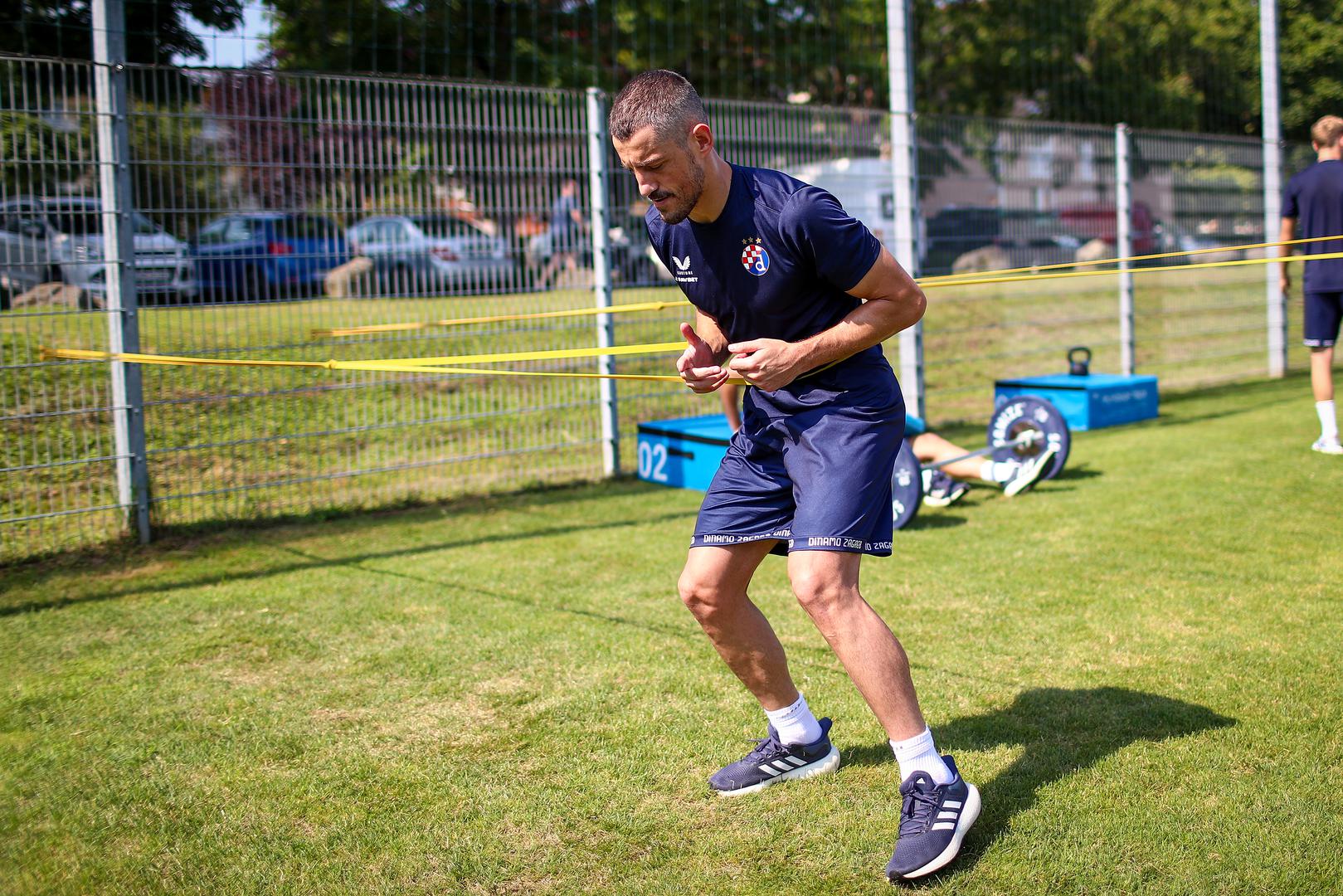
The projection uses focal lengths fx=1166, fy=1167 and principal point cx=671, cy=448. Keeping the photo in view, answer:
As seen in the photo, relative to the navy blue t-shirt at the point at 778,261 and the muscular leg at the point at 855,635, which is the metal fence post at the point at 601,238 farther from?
the muscular leg at the point at 855,635

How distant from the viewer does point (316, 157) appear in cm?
693

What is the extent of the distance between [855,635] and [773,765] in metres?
0.63

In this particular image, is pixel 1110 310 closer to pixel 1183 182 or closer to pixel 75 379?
pixel 1183 182

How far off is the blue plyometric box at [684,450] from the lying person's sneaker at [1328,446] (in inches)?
158

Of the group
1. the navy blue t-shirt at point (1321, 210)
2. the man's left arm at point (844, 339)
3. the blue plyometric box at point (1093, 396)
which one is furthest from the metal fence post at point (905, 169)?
the man's left arm at point (844, 339)

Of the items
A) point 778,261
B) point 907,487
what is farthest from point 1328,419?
point 778,261

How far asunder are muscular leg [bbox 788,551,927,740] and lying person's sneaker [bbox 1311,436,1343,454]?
6170mm

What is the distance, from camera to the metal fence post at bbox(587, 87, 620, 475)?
812 centimetres

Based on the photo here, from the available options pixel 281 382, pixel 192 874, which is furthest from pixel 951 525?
pixel 281 382

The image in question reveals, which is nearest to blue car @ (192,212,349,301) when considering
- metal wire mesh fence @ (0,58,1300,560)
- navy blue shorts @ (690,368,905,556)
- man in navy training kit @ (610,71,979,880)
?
metal wire mesh fence @ (0,58,1300,560)

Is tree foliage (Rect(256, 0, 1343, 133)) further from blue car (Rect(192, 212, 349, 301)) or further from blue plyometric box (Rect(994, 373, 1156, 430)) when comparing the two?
blue plyometric box (Rect(994, 373, 1156, 430))

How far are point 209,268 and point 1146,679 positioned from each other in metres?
5.27

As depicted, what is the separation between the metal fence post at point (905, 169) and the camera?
30.2 ft

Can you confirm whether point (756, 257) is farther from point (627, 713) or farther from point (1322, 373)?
point (1322, 373)
